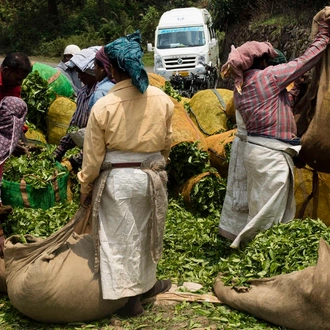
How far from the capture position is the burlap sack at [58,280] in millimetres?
3965

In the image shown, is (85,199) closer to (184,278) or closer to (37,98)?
(184,278)

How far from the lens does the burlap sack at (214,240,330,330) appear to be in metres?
3.61

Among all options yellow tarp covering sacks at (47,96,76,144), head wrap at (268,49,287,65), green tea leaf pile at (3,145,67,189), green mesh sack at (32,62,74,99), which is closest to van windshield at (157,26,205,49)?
green mesh sack at (32,62,74,99)

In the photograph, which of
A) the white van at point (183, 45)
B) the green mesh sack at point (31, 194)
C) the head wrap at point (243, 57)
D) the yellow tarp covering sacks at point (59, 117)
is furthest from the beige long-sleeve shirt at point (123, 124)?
the white van at point (183, 45)

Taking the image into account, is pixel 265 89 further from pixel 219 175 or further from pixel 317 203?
pixel 219 175

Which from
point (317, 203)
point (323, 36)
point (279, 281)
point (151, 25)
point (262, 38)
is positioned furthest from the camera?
point (151, 25)

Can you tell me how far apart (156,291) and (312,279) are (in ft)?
4.03

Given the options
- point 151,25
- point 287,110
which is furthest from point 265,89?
point 151,25

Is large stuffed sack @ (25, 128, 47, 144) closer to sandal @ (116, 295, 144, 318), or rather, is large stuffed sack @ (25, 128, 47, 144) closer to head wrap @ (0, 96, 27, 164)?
head wrap @ (0, 96, 27, 164)

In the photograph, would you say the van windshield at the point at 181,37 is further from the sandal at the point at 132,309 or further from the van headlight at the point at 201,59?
the sandal at the point at 132,309

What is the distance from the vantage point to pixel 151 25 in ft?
98.2

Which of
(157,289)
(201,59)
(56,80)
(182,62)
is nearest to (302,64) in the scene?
(157,289)

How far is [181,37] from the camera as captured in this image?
1794 centimetres

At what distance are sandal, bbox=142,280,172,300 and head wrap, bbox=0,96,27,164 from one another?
1500mm
